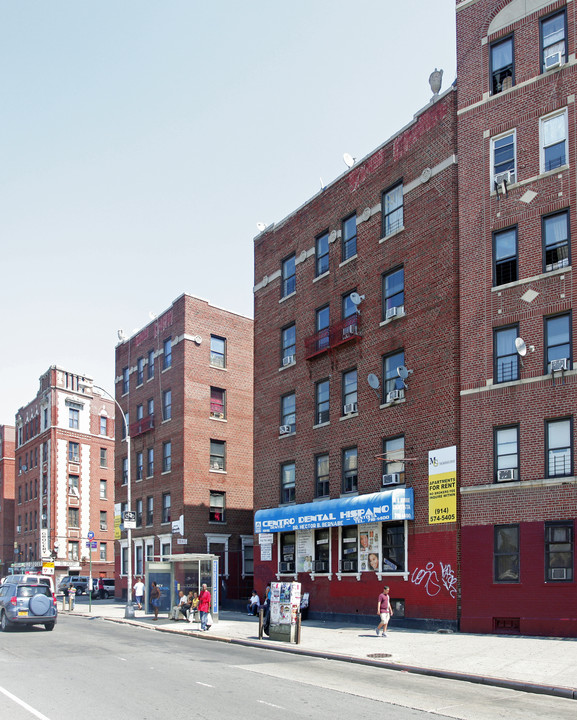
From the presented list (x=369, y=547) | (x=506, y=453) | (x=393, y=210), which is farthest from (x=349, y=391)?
(x=506, y=453)

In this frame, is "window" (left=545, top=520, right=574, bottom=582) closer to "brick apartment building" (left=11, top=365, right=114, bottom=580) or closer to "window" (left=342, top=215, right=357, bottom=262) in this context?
"window" (left=342, top=215, right=357, bottom=262)

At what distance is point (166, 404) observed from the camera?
48.4m

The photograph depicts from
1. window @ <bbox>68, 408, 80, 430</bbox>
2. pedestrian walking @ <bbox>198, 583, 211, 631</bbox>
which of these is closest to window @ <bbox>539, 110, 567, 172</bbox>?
pedestrian walking @ <bbox>198, 583, 211, 631</bbox>

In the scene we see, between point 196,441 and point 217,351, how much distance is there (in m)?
5.95

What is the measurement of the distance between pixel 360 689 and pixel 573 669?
5029 mm

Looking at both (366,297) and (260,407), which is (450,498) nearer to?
(366,297)

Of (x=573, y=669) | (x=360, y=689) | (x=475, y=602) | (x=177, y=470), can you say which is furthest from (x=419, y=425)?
(x=177, y=470)

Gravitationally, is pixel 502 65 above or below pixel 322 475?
above

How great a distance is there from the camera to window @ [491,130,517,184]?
25788 mm

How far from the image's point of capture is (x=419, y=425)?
27.9m

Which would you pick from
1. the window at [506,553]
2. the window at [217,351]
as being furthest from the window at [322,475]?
the window at [217,351]

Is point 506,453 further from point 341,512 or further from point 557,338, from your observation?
point 341,512

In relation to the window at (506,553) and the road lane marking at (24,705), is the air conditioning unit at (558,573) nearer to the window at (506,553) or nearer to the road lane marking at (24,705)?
the window at (506,553)

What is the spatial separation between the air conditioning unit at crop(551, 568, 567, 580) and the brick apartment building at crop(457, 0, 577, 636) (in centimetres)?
4
